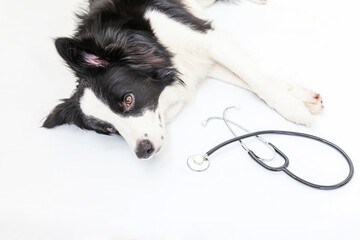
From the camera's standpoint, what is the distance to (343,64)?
7.61ft

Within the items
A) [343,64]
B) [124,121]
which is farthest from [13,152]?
[343,64]

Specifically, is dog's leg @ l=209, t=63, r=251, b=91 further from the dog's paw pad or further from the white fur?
the dog's paw pad

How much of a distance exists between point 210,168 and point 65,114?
38.0 inches

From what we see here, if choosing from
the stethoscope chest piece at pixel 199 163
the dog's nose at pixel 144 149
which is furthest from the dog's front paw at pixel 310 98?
the dog's nose at pixel 144 149

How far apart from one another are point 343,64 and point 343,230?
117 cm

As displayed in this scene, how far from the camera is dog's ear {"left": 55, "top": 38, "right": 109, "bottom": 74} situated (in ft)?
5.81

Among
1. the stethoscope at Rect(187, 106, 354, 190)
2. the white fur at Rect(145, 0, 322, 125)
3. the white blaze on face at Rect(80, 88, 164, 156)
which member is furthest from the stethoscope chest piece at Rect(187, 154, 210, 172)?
the white fur at Rect(145, 0, 322, 125)

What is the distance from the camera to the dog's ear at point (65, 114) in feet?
6.90

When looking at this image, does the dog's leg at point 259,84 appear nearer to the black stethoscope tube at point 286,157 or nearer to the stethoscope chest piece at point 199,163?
the black stethoscope tube at point 286,157

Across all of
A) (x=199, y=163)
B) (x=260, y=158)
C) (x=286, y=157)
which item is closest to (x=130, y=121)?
(x=199, y=163)

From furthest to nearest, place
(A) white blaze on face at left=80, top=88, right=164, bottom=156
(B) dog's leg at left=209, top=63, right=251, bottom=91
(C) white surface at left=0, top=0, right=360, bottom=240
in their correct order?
(B) dog's leg at left=209, top=63, right=251, bottom=91
(A) white blaze on face at left=80, top=88, right=164, bottom=156
(C) white surface at left=0, top=0, right=360, bottom=240

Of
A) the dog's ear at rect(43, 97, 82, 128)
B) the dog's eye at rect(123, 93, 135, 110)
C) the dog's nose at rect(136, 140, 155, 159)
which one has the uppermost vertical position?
the dog's eye at rect(123, 93, 135, 110)

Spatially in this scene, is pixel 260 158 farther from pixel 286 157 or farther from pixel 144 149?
pixel 144 149

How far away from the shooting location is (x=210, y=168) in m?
1.94
